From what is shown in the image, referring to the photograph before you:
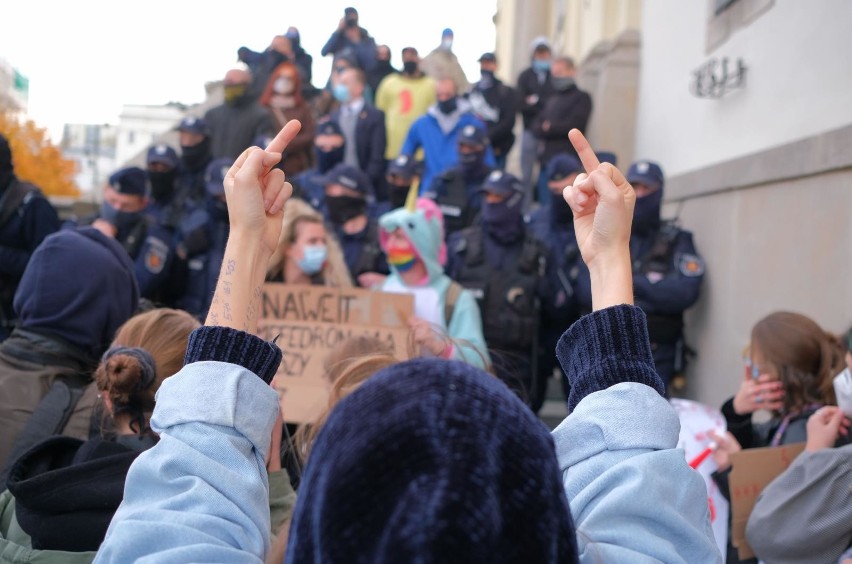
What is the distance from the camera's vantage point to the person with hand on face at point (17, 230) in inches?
211

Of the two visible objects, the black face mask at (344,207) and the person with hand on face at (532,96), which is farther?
the person with hand on face at (532,96)

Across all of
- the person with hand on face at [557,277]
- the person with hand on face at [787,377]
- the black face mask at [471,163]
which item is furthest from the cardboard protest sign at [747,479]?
the black face mask at [471,163]

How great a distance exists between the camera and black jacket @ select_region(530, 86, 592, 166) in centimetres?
952

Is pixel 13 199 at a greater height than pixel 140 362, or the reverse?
pixel 13 199

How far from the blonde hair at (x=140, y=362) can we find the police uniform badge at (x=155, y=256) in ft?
10.4

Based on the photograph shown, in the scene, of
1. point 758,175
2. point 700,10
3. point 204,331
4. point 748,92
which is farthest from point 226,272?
point 700,10

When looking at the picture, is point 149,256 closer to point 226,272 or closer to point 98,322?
point 98,322

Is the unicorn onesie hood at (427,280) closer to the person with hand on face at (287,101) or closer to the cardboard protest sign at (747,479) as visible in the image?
the cardboard protest sign at (747,479)

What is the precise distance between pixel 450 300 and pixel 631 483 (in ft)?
11.7

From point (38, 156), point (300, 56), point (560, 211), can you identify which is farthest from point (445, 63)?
point (38, 156)

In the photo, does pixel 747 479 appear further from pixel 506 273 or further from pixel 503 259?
pixel 503 259

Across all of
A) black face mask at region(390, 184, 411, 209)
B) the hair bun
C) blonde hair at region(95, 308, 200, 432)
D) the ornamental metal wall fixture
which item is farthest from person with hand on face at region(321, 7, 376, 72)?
the hair bun

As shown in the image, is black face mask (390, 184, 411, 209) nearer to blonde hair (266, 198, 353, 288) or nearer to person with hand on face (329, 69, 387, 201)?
person with hand on face (329, 69, 387, 201)

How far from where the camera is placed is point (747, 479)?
3057mm
